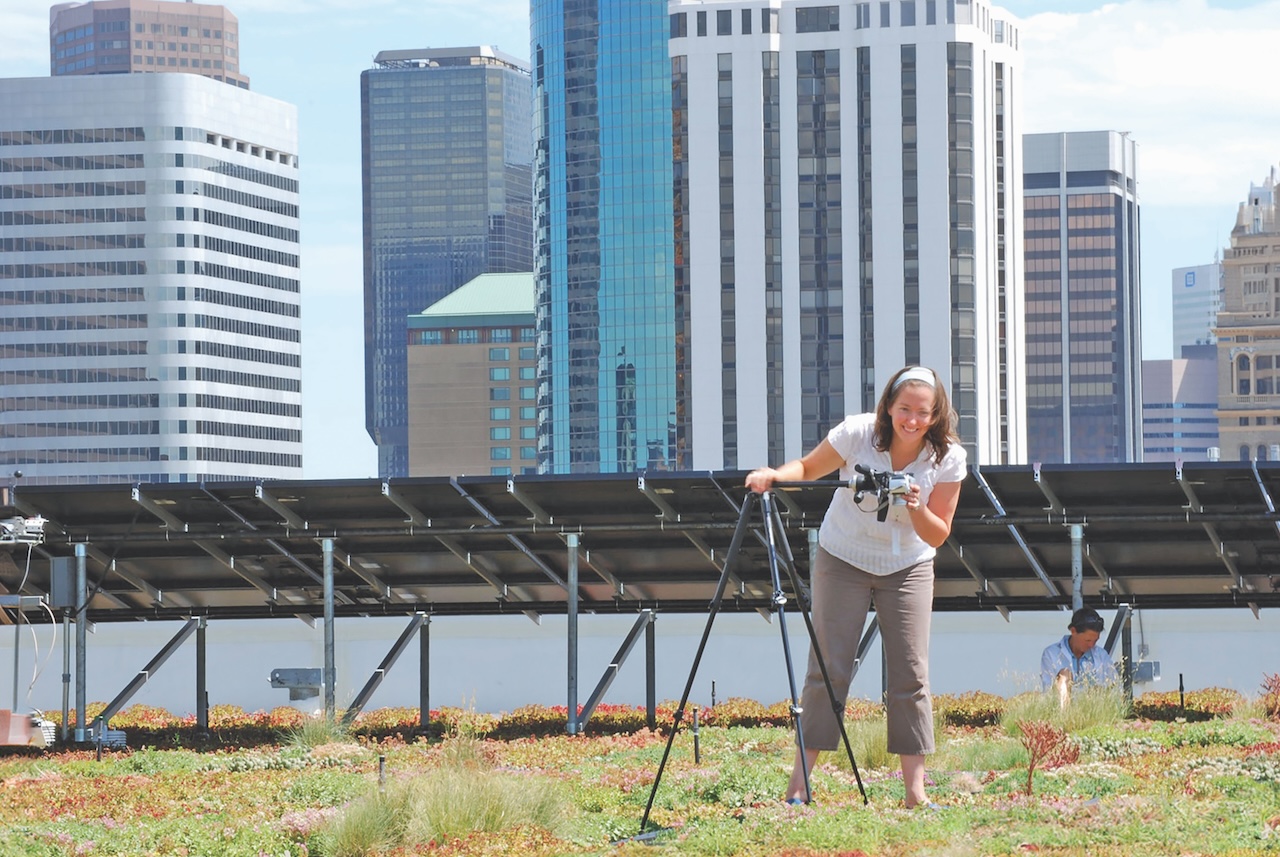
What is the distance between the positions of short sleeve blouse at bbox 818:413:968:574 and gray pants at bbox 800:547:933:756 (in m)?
0.09

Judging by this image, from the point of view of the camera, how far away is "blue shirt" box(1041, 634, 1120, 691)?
50.5 feet

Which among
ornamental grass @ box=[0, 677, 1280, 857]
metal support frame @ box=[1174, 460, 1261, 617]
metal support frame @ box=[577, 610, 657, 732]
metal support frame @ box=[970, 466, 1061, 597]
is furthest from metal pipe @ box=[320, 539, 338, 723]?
metal support frame @ box=[1174, 460, 1261, 617]

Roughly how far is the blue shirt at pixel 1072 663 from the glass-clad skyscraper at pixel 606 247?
156 m

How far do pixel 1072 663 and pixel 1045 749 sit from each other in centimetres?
484

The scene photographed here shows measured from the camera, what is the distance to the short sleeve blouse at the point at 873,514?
9609mm

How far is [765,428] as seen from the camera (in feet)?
516

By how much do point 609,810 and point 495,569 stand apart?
33.6 feet

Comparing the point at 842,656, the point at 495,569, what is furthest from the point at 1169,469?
the point at 842,656

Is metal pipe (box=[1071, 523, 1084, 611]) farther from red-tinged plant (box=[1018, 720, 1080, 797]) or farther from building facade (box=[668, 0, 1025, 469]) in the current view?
building facade (box=[668, 0, 1025, 469])

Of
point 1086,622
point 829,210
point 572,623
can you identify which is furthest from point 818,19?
point 1086,622

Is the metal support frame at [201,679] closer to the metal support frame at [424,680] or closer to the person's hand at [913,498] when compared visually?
the metal support frame at [424,680]

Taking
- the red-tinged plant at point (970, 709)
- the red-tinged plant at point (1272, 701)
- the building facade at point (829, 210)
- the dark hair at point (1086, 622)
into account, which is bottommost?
the red-tinged plant at point (970, 709)

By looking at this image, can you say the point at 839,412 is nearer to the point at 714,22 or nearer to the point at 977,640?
the point at 714,22

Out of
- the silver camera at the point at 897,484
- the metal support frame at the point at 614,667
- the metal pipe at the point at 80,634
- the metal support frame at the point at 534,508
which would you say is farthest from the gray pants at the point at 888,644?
the metal pipe at the point at 80,634
